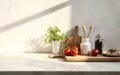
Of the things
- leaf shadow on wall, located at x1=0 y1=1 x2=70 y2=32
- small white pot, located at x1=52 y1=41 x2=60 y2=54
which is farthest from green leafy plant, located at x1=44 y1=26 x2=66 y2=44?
leaf shadow on wall, located at x1=0 y1=1 x2=70 y2=32

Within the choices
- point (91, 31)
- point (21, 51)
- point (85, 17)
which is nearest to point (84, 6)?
point (85, 17)

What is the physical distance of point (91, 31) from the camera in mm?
2078

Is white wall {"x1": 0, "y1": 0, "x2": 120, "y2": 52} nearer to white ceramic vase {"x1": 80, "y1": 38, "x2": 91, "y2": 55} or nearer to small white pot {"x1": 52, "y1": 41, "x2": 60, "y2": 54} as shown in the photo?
small white pot {"x1": 52, "y1": 41, "x2": 60, "y2": 54}

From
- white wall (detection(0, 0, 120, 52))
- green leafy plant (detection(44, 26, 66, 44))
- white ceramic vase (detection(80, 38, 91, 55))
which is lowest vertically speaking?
white ceramic vase (detection(80, 38, 91, 55))

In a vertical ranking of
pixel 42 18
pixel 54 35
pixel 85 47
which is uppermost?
pixel 42 18

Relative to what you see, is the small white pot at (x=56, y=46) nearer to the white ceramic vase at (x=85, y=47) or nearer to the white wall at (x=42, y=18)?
the white wall at (x=42, y=18)

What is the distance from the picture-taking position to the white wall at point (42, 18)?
203cm

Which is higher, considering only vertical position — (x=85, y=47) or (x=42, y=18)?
(x=42, y=18)

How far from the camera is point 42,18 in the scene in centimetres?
204

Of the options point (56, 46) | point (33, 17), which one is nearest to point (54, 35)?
point (56, 46)

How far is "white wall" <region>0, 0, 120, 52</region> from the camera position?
2033 millimetres

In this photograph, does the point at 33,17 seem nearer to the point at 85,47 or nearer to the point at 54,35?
the point at 54,35

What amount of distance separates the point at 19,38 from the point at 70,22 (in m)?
0.48

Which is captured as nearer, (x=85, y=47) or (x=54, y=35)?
(x=85, y=47)
